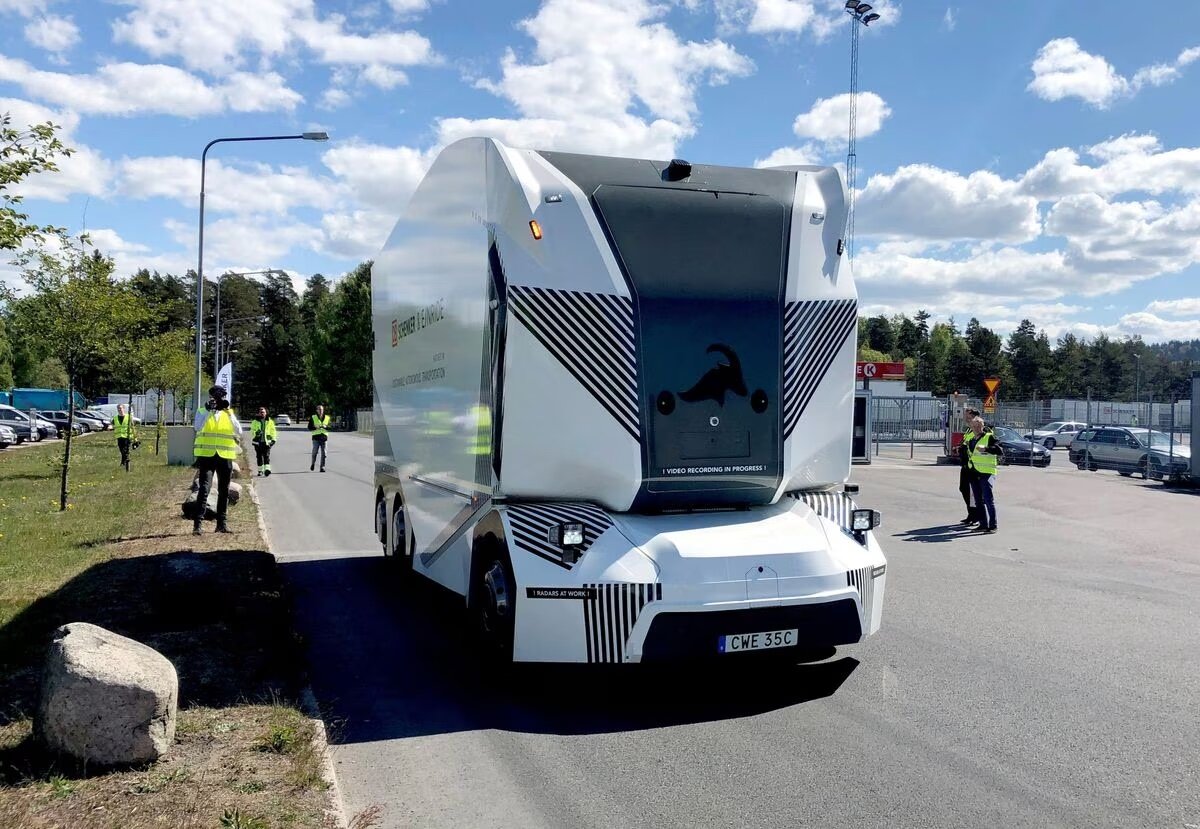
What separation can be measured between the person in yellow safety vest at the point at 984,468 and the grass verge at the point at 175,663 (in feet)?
34.3

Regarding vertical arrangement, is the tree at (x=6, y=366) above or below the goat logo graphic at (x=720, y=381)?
above

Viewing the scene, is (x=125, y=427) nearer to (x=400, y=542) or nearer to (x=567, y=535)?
(x=400, y=542)

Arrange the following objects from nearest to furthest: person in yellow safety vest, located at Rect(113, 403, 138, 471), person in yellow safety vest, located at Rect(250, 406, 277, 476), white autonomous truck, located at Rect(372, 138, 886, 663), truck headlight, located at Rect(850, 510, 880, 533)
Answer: white autonomous truck, located at Rect(372, 138, 886, 663) < truck headlight, located at Rect(850, 510, 880, 533) < person in yellow safety vest, located at Rect(250, 406, 277, 476) < person in yellow safety vest, located at Rect(113, 403, 138, 471)

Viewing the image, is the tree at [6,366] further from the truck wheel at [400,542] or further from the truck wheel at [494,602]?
the truck wheel at [494,602]

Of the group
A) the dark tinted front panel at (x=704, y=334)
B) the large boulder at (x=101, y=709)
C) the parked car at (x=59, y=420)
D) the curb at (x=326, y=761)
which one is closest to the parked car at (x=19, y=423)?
the parked car at (x=59, y=420)

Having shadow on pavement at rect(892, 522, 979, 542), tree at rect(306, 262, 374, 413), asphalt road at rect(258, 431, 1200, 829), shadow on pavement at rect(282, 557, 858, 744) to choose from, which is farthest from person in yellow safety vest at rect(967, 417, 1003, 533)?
tree at rect(306, 262, 374, 413)

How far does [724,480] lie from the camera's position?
6348mm

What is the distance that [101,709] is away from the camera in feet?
14.9

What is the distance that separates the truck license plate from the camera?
5.90 metres

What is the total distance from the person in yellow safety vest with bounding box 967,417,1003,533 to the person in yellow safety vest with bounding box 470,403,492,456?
10631mm

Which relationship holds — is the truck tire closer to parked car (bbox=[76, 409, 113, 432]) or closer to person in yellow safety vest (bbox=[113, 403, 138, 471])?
person in yellow safety vest (bbox=[113, 403, 138, 471])

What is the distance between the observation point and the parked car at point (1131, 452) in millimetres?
25638

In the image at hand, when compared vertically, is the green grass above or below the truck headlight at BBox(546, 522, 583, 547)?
below

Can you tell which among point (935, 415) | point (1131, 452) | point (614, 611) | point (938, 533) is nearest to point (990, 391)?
point (1131, 452)
